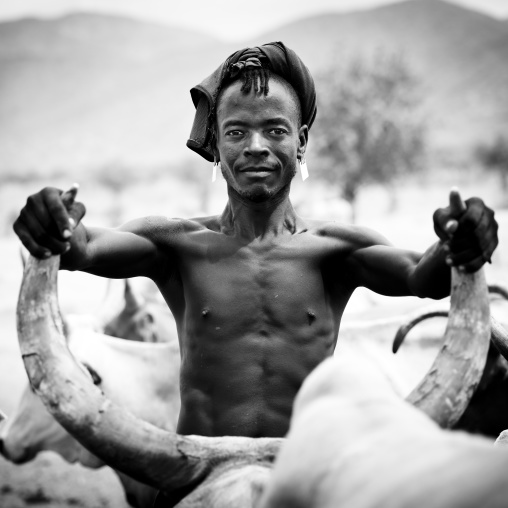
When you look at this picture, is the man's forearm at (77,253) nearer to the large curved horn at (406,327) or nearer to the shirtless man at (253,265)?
the shirtless man at (253,265)

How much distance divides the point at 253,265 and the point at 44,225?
95cm

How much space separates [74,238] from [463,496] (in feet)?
5.20

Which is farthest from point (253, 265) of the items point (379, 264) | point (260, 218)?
point (379, 264)

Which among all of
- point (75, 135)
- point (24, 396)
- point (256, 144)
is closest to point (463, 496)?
point (256, 144)

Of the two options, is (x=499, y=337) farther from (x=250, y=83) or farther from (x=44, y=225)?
(x=44, y=225)

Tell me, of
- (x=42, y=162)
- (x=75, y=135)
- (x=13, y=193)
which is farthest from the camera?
(x=75, y=135)

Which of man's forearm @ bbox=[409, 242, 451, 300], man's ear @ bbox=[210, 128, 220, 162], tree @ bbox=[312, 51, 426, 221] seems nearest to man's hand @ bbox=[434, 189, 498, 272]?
man's forearm @ bbox=[409, 242, 451, 300]

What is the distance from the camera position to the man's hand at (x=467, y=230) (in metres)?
1.93

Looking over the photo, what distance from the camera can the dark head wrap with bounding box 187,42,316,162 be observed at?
2820mm

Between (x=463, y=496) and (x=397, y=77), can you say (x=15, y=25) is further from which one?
(x=463, y=496)

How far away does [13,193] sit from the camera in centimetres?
4806

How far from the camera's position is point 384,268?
8.61 ft

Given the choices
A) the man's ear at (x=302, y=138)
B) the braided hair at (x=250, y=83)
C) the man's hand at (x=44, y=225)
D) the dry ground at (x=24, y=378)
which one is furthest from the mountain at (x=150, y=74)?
the man's hand at (x=44, y=225)

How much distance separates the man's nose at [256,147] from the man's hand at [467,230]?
0.86 m
